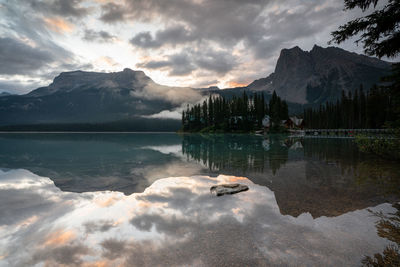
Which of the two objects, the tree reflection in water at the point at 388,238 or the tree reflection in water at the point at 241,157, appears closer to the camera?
the tree reflection in water at the point at 388,238

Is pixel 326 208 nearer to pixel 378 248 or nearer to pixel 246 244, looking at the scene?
pixel 378 248

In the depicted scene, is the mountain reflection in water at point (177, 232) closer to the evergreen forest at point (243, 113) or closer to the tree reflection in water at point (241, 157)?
the tree reflection in water at point (241, 157)

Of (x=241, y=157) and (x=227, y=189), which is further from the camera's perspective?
(x=241, y=157)

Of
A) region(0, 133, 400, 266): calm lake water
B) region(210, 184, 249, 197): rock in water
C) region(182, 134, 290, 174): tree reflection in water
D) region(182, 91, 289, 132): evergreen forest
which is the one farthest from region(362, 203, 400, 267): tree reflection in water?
region(182, 91, 289, 132): evergreen forest

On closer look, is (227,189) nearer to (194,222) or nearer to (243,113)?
(194,222)

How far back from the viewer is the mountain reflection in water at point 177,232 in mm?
5164

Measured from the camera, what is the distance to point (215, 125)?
138625 mm

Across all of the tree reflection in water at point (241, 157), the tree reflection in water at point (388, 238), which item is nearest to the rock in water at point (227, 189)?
the tree reflection in water at point (241, 157)

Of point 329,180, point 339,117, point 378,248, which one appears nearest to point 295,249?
point 378,248

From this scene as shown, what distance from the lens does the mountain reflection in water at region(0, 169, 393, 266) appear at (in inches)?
203

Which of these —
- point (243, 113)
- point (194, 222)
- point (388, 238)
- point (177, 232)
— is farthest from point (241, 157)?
point (243, 113)

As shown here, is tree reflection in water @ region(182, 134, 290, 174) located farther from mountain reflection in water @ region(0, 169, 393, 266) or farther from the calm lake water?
mountain reflection in water @ region(0, 169, 393, 266)

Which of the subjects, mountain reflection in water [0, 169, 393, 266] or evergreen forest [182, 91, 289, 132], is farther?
evergreen forest [182, 91, 289, 132]

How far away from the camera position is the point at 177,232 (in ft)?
21.5
